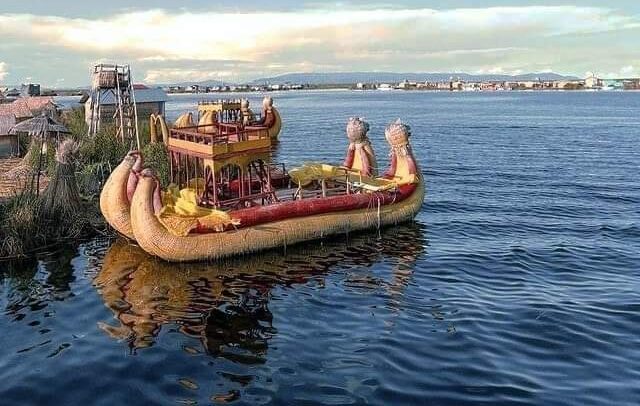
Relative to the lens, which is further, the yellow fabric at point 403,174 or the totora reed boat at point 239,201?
the yellow fabric at point 403,174

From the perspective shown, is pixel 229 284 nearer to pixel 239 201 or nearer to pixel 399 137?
pixel 239 201

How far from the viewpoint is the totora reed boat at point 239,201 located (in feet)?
67.2

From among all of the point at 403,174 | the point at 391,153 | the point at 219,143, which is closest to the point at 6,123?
the point at 219,143

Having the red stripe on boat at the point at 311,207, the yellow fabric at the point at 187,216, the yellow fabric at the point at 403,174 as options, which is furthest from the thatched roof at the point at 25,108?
the red stripe on boat at the point at 311,207

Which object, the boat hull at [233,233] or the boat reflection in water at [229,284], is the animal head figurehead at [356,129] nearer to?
the boat hull at [233,233]

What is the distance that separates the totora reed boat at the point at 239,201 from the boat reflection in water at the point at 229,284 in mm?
602

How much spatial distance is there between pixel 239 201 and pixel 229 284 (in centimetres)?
417

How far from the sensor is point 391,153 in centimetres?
2802

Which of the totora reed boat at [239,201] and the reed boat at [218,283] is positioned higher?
the totora reed boat at [239,201]

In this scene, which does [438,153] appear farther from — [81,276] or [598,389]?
[598,389]

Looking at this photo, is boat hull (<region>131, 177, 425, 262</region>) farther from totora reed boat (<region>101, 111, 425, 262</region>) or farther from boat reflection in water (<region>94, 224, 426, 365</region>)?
boat reflection in water (<region>94, 224, 426, 365</region>)

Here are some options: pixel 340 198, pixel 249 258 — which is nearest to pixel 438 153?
pixel 340 198

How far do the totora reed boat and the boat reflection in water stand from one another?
602 mm

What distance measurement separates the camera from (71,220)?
2358 cm
